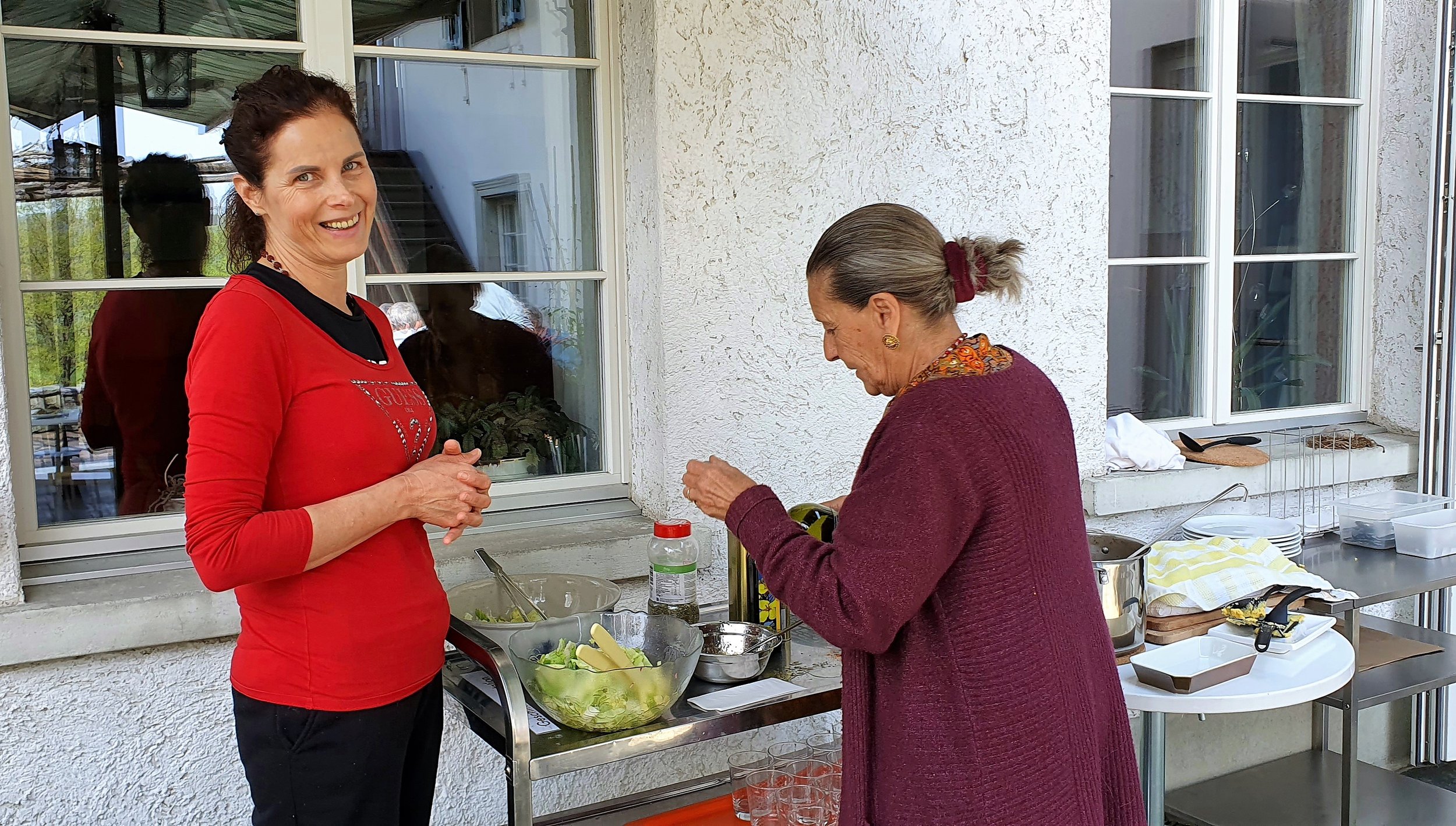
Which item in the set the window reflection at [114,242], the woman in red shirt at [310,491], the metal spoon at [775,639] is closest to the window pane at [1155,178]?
the metal spoon at [775,639]

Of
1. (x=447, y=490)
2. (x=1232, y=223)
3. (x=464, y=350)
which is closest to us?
(x=447, y=490)

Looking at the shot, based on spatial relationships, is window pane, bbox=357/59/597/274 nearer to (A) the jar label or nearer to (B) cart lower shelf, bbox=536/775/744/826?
(A) the jar label

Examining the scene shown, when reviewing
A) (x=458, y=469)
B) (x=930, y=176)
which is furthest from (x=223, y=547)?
(x=930, y=176)

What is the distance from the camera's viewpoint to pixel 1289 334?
4016 mm

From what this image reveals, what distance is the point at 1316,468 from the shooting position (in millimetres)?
3705

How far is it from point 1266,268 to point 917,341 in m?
2.71

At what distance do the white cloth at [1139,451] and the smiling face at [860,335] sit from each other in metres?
1.91

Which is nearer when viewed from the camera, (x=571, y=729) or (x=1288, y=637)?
(x=571, y=729)

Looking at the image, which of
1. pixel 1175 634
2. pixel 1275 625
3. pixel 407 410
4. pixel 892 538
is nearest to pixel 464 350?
pixel 407 410

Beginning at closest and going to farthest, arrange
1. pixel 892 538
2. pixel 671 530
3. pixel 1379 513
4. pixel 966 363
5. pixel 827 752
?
pixel 892 538 < pixel 966 363 < pixel 827 752 < pixel 671 530 < pixel 1379 513

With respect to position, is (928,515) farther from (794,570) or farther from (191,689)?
(191,689)

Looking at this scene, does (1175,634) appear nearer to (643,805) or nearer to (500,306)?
(643,805)

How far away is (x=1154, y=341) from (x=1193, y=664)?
5.25ft

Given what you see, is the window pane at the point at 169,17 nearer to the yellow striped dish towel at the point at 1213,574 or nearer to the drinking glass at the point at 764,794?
the drinking glass at the point at 764,794
